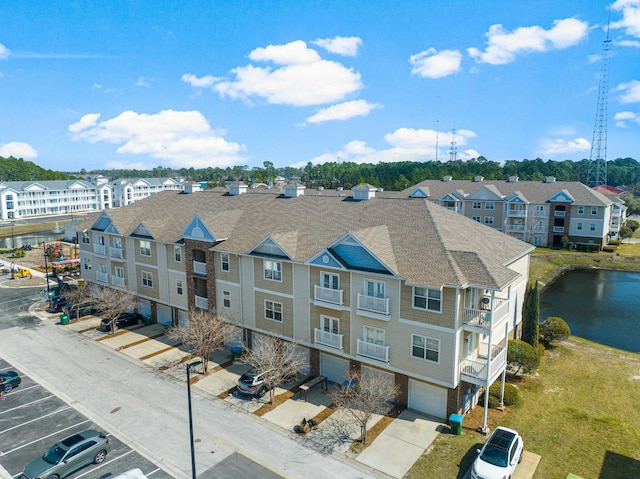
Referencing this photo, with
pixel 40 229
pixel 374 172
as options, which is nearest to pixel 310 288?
A: pixel 40 229

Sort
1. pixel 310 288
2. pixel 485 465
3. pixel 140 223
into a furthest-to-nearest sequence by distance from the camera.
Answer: pixel 140 223
pixel 310 288
pixel 485 465

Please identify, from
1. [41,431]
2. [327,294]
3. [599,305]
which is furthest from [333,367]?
[599,305]

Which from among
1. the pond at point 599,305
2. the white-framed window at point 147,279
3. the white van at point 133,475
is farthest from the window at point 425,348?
the white-framed window at point 147,279

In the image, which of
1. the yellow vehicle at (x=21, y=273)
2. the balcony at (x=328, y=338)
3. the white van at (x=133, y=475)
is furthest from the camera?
the yellow vehicle at (x=21, y=273)

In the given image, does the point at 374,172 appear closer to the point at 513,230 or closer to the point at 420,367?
the point at 513,230

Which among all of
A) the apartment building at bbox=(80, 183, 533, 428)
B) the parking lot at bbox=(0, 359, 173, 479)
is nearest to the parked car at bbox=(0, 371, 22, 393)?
the parking lot at bbox=(0, 359, 173, 479)

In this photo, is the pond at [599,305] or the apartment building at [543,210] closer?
the pond at [599,305]

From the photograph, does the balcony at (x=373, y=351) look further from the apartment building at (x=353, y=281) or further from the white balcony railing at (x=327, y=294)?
the white balcony railing at (x=327, y=294)
